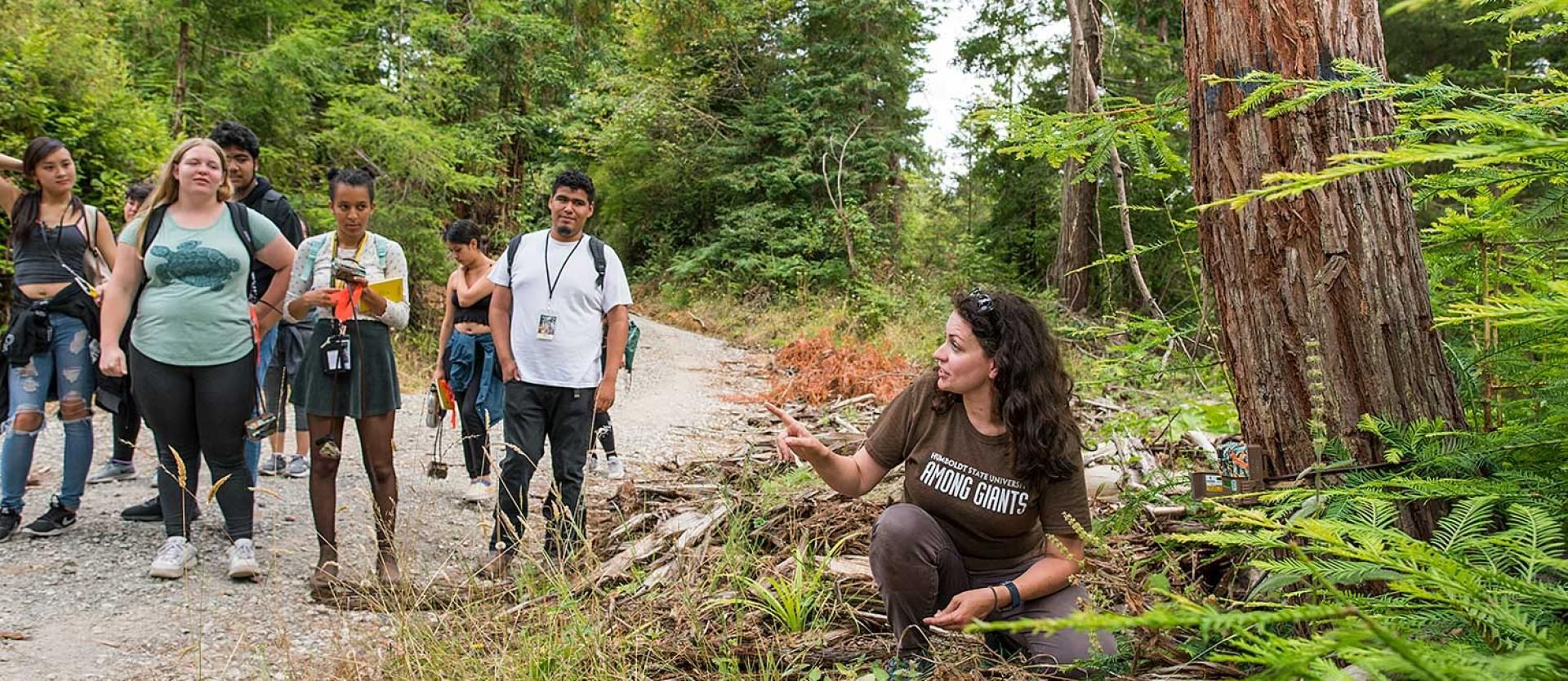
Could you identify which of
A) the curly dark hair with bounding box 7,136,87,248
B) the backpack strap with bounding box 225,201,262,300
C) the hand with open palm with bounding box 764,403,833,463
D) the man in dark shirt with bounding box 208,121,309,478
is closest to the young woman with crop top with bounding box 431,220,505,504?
the man in dark shirt with bounding box 208,121,309,478

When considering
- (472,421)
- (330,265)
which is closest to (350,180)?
(330,265)

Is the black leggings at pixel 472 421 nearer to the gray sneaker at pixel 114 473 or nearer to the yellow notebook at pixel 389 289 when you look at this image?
the yellow notebook at pixel 389 289

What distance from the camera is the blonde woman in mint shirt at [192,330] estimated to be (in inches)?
155

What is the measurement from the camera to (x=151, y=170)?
860 centimetres

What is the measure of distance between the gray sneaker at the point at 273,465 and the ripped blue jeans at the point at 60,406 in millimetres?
1183

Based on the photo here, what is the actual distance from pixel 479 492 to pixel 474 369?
0.81 m

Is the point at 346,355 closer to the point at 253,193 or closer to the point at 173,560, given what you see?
the point at 173,560

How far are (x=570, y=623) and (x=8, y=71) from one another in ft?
26.2

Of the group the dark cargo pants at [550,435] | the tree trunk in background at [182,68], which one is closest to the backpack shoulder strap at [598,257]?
the dark cargo pants at [550,435]

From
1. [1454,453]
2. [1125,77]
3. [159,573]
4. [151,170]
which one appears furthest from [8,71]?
[1125,77]

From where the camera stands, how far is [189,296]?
13.0 feet

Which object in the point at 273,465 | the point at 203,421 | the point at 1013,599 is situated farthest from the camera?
the point at 273,465

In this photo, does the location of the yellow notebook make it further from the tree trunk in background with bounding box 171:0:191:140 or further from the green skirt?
the tree trunk in background with bounding box 171:0:191:140

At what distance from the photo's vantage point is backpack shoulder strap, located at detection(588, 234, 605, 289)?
4.57m
